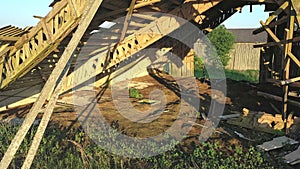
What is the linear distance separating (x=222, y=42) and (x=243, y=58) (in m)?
4.12

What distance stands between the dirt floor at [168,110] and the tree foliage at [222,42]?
12871 mm

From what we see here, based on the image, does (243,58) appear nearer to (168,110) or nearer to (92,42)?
(168,110)

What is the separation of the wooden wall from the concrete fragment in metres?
25.0

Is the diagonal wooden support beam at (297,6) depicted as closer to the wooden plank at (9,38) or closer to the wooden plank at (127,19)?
the wooden plank at (127,19)

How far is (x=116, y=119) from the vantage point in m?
10.5

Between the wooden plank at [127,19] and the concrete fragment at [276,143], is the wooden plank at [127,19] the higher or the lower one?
the higher one

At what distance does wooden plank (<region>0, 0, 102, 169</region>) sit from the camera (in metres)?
4.61

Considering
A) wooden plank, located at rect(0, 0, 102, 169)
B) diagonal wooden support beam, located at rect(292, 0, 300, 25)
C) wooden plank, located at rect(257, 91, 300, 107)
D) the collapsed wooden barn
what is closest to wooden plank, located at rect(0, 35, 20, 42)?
the collapsed wooden barn

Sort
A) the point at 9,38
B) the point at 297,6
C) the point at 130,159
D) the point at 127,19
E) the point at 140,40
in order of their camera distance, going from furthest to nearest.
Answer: the point at 140,40, the point at 127,19, the point at 297,6, the point at 9,38, the point at 130,159

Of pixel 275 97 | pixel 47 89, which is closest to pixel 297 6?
pixel 275 97

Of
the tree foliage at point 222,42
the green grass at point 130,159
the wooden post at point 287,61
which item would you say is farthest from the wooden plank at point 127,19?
the tree foliage at point 222,42

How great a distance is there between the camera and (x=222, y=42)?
2992cm

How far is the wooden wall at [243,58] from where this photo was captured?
32.5 m

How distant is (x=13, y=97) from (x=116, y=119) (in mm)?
3716
